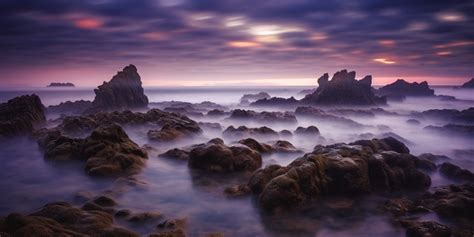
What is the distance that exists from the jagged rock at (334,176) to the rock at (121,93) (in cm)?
6142

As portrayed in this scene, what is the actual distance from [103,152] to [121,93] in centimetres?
5776

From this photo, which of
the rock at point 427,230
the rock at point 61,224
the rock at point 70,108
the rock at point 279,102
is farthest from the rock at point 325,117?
the rock at point 70,108

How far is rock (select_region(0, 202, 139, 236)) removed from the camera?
1027 cm

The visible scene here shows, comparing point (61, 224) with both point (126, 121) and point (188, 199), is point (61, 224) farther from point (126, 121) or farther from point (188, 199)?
point (126, 121)

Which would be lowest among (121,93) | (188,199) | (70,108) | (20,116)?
(188,199)

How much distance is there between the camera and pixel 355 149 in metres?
22.6

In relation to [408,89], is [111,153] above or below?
below

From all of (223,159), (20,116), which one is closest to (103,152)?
(223,159)

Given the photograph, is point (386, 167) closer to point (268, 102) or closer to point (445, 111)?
point (445, 111)

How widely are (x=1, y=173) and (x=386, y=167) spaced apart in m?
28.4

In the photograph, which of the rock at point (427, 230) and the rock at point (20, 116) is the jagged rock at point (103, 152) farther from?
the rock at point (427, 230)

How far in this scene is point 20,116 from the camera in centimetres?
4325

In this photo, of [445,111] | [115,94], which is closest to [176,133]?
[115,94]

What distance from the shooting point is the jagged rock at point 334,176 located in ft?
57.8
